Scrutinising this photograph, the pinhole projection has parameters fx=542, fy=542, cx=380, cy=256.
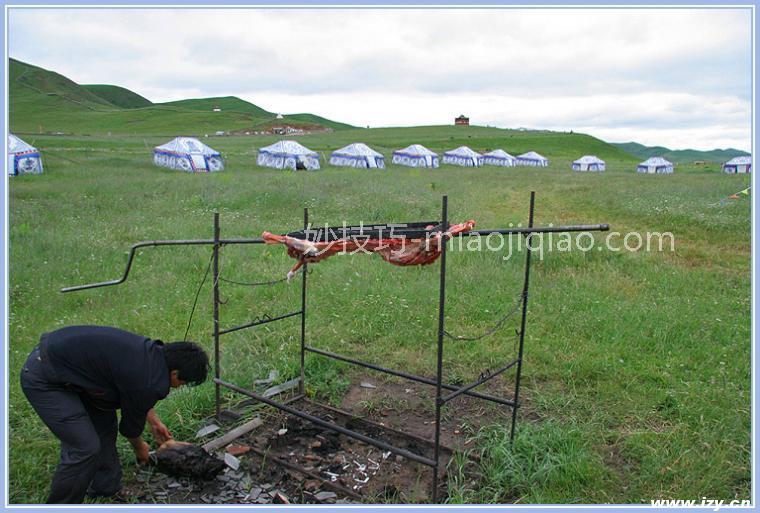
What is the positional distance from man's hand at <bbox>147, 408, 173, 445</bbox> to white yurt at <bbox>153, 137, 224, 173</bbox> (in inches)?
984

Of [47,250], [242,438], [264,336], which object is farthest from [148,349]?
[47,250]

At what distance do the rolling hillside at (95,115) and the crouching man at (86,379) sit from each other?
56.3 meters

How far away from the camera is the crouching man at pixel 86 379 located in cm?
329

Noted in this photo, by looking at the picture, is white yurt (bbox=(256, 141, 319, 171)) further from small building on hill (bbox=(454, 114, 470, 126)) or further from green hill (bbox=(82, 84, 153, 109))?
green hill (bbox=(82, 84, 153, 109))

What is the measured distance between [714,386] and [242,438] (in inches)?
164

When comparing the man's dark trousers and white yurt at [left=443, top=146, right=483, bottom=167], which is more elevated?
white yurt at [left=443, top=146, right=483, bottom=167]

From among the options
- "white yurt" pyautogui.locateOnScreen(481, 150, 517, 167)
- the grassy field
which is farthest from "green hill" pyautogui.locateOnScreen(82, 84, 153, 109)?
the grassy field

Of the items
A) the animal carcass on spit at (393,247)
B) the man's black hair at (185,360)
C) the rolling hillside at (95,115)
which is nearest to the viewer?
the man's black hair at (185,360)

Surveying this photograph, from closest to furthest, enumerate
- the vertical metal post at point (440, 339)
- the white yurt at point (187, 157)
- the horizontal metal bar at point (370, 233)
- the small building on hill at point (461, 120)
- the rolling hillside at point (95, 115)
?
A: the vertical metal post at point (440, 339) < the horizontal metal bar at point (370, 233) < the white yurt at point (187, 157) < the rolling hillside at point (95, 115) < the small building on hill at point (461, 120)

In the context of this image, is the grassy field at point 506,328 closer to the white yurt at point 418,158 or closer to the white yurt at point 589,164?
the white yurt at point 418,158

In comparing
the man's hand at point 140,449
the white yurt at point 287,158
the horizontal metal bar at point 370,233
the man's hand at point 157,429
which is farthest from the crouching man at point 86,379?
the white yurt at point 287,158

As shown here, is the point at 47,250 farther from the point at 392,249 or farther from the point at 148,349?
the point at 392,249

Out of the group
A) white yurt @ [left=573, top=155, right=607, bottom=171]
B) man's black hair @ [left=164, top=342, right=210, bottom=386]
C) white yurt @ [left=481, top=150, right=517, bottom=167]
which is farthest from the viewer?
white yurt @ [left=481, top=150, right=517, bottom=167]

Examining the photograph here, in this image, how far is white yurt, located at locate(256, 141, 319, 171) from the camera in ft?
103
